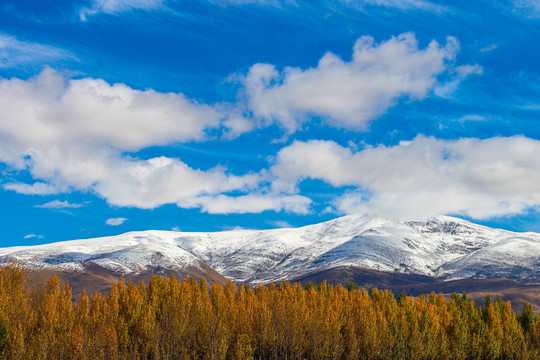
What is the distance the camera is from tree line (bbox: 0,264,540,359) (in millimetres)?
69562

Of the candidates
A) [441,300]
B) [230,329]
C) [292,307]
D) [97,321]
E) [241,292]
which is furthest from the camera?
[441,300]

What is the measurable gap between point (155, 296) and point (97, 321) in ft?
51.2

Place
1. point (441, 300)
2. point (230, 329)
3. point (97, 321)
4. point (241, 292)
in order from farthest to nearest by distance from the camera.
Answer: point (441, 300)
point (241, 292)
point (230, 329)
point (97, 321)

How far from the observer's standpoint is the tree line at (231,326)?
69.6 m

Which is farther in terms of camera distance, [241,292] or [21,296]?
[241,292]

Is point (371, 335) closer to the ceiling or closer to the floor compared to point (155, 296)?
closer to the floor

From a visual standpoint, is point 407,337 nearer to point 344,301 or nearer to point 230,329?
point 344,301

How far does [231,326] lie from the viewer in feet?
285

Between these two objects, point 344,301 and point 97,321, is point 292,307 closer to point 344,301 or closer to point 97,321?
point 344,301

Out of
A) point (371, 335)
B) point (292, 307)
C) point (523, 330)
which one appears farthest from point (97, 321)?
point (523, 330)

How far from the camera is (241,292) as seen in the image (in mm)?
107250

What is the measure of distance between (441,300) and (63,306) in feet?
287

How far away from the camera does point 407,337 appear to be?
98438mm

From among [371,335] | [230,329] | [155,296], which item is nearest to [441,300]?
[371,335]
